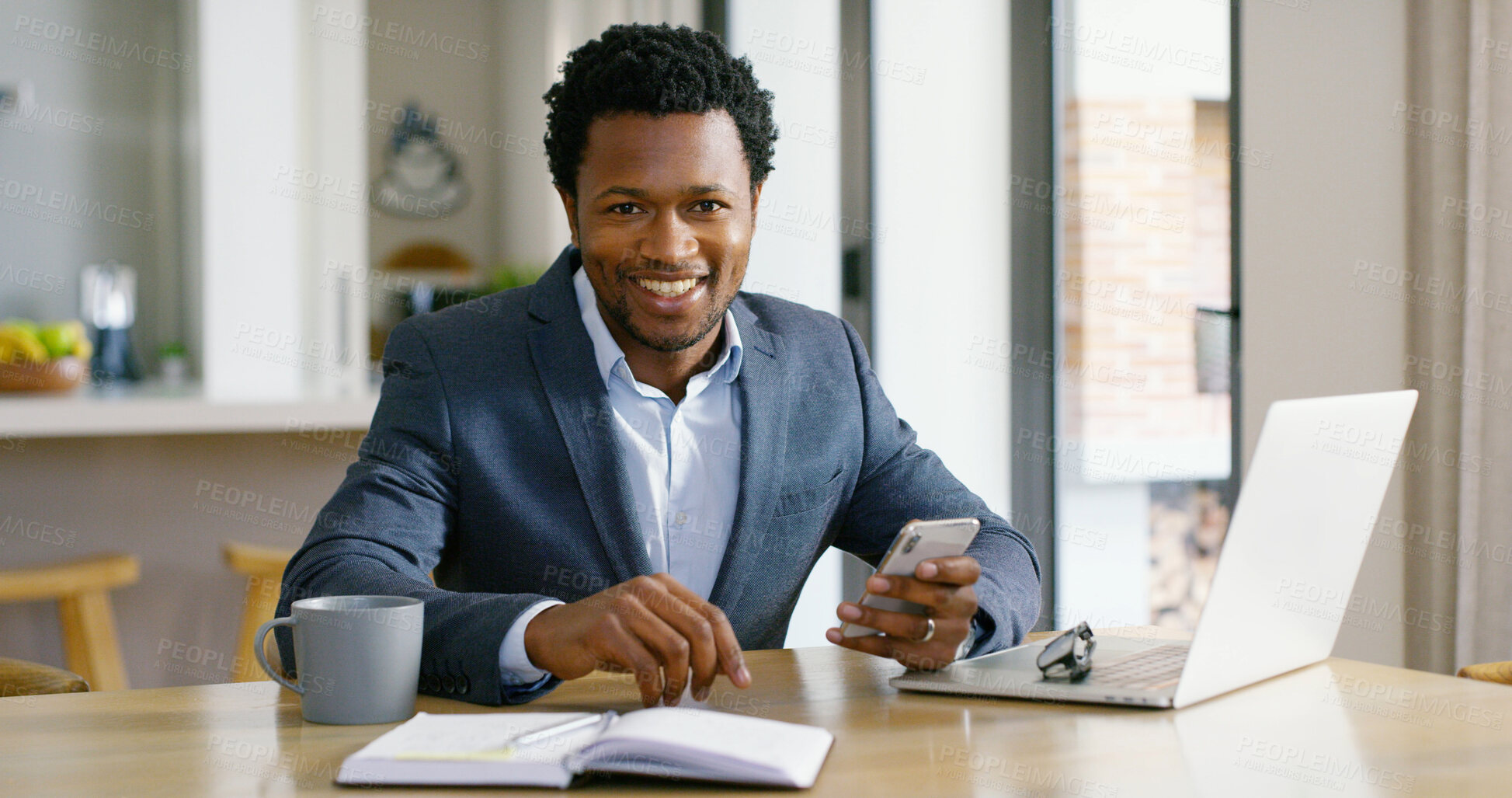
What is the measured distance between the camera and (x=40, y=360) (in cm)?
288

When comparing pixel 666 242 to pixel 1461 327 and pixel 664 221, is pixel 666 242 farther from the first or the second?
pixel 1461 327

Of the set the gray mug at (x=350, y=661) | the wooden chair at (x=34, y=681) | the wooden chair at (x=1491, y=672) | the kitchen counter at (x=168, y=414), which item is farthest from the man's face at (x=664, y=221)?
the kitchen counter at (x=168, y=414)

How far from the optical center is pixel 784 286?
3.62 metres

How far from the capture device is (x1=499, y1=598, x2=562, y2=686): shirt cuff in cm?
105

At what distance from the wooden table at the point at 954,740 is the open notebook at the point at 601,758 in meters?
0.01

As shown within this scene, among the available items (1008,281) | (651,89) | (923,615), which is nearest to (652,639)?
(923,615)

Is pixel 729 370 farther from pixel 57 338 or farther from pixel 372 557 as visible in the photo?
pixel 57 338

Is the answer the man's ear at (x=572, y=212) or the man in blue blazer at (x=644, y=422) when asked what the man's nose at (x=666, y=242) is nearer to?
the man in blue blazer at (x=644, y=422)

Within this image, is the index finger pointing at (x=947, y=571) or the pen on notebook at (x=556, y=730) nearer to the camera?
the pen on notebook at (x=556, y=730)

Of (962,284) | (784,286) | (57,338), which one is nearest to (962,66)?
(962,284)

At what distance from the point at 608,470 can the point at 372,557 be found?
0.91ft

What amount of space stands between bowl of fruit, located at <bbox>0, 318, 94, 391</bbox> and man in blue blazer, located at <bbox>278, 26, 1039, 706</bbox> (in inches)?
70.5

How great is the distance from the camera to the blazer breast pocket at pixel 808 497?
150cm

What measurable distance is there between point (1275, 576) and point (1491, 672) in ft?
1.43
